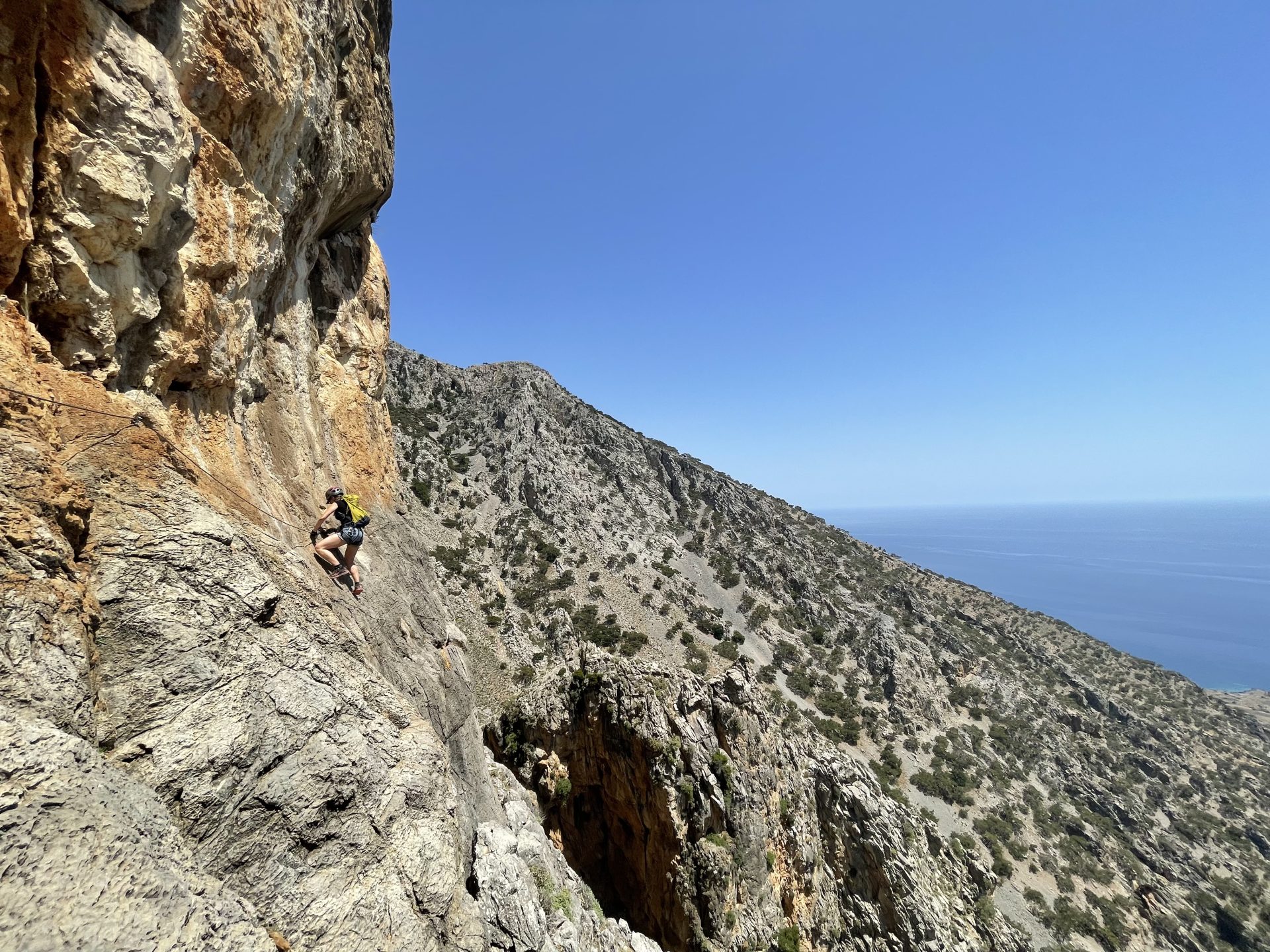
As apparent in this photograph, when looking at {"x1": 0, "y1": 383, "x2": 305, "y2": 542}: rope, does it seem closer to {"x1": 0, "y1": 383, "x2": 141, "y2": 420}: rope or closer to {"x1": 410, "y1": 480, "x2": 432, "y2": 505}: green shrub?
{"x1": 0, "y1": 383, "x2": 141, "y2": 420}: rope

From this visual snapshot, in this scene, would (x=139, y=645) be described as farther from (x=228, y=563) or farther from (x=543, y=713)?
A: (x=543, y=713)

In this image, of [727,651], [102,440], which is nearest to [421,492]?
[727,651]

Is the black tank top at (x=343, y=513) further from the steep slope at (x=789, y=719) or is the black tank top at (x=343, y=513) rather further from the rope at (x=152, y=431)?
the steep slope at (x=789, y=719)

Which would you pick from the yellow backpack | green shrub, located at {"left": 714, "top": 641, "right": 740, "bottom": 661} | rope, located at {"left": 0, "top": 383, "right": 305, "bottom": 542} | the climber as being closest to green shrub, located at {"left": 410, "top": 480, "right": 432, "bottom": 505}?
green shrub, located at {"left": 714, "top": 641, "right": 740, "bottom": 661}

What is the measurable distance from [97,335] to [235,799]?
18.0 ft

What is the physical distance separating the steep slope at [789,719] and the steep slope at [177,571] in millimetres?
9369

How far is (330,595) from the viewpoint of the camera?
8.61 meters

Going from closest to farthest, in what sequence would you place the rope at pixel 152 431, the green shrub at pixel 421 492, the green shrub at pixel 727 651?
the rope at pixel 152 431 < the green shrub at pixel 727 651 < the green shrub at pixel 421 492

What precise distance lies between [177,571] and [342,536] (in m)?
3.64

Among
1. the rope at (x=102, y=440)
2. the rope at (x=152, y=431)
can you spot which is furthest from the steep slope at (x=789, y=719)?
the rope at (x=102, y=440)

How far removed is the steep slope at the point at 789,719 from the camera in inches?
693

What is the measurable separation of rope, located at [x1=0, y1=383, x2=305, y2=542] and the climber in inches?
36.5

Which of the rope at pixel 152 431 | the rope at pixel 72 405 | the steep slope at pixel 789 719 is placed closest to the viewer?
the rope at pixel 72 405

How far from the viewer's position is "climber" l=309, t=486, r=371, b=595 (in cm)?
933
